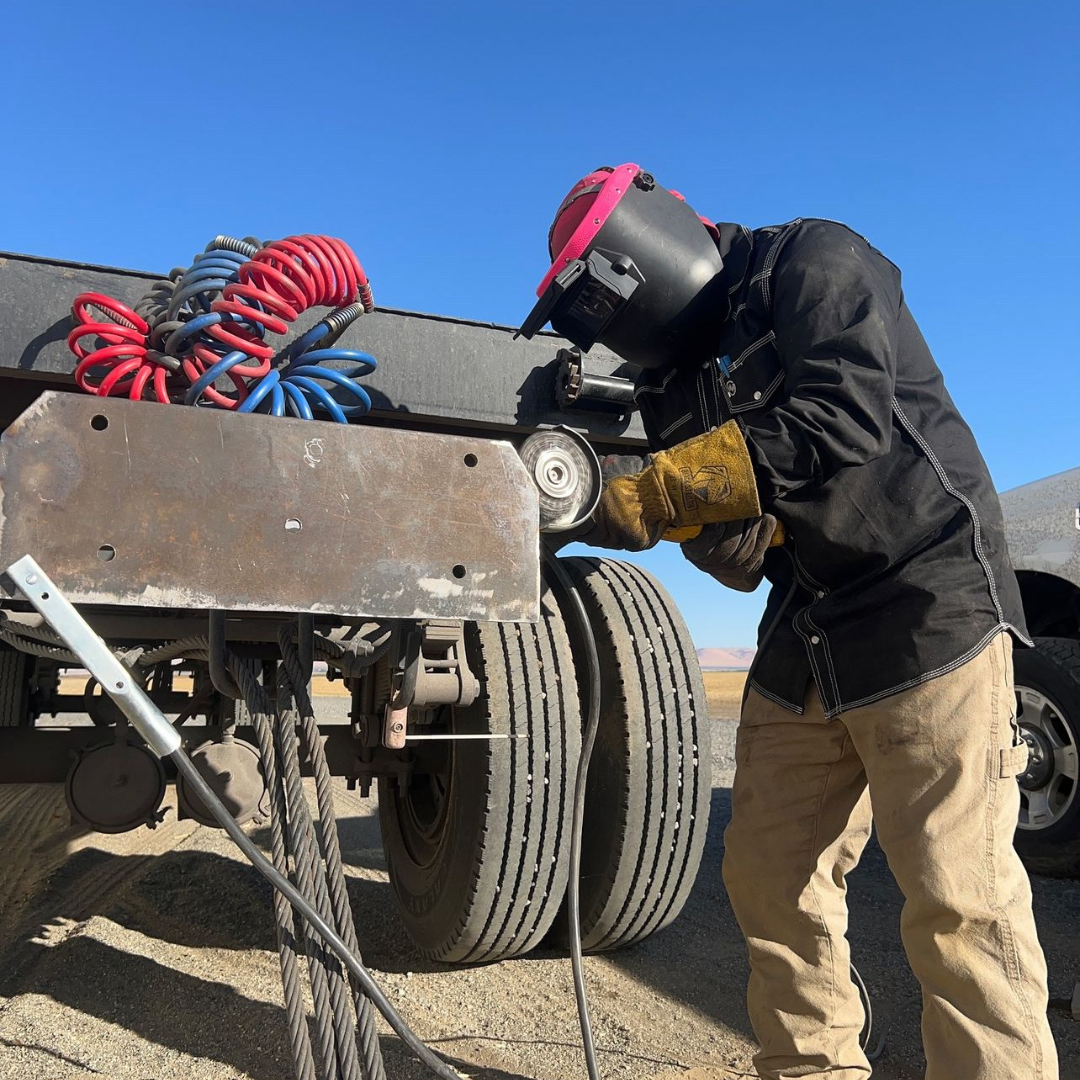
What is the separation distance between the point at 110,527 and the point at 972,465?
1.63 m

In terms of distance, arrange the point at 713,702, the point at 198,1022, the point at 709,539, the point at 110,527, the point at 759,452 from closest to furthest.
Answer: the point at 110,527 < the point at 759,452 < the point at 709,539 < the point at 198,1022 < the point at 713,702

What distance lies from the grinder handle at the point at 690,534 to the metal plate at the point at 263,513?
47cm

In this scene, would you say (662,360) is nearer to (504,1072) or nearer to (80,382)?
(80,382)

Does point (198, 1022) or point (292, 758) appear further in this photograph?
point (198, 1022)

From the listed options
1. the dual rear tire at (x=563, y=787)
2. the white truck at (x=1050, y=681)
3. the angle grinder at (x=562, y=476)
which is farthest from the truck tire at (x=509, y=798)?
the white truck at (x=1050, y=681)

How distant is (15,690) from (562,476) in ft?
10.8

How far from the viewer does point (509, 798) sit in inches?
102

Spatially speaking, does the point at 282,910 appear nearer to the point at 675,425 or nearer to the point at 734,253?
the point at 675,425

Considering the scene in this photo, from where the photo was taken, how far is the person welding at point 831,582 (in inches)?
68.7

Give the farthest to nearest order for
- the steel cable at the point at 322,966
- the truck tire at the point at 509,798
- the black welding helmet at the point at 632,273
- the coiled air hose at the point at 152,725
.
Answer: the truck tire at the point at 509,798
the black welding helmet at the point at 632,273
the steel cable at the point at 322,966
the coiled air hose at the point at 152,725

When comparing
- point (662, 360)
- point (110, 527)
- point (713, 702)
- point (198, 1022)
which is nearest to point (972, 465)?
point (662, 360)

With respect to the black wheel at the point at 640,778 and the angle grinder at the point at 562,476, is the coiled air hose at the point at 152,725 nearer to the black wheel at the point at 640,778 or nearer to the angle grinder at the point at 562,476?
the angle grinder at the point at 562,476

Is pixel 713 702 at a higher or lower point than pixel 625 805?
higher

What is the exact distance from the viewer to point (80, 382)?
2004mm
